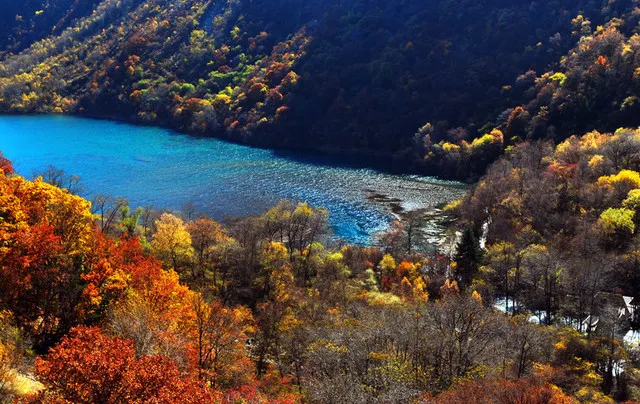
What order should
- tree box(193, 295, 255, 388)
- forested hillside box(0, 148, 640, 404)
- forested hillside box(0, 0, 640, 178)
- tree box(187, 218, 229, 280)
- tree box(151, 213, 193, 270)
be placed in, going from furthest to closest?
forested hillside box(0, 0, 640, 178) → tree box(187, 218, 229, 280) → tree box(151, 213, 193, 270) → tree box(193, 295, 255, 388) → forested hillside box(0, 148, 640, 404)

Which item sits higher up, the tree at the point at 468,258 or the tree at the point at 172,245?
the tree at the point at 468,258

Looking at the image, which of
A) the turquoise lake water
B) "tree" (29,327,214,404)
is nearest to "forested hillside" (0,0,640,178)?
the turquoise lake water

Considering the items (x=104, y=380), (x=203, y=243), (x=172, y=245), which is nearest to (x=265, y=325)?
(x=172, y=245)

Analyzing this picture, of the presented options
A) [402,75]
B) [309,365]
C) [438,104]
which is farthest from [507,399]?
[402,75]

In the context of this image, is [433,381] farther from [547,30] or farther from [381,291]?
[547,30]

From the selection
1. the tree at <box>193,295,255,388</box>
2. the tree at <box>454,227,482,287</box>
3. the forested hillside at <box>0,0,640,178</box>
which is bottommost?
the tree at <box>193,295,255,388</box>

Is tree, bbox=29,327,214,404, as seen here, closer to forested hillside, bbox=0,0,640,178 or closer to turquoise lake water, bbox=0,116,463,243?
turquoise lake water, bbox=0,116,463,243

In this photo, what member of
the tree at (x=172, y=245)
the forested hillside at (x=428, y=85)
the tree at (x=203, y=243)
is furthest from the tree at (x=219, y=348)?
the forested hillside at (x=428, y=85)

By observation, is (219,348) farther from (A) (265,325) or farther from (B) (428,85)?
(B) (428,85)

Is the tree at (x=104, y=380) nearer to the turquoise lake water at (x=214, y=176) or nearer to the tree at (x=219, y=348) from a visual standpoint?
the tree at (x=219, y=348)
